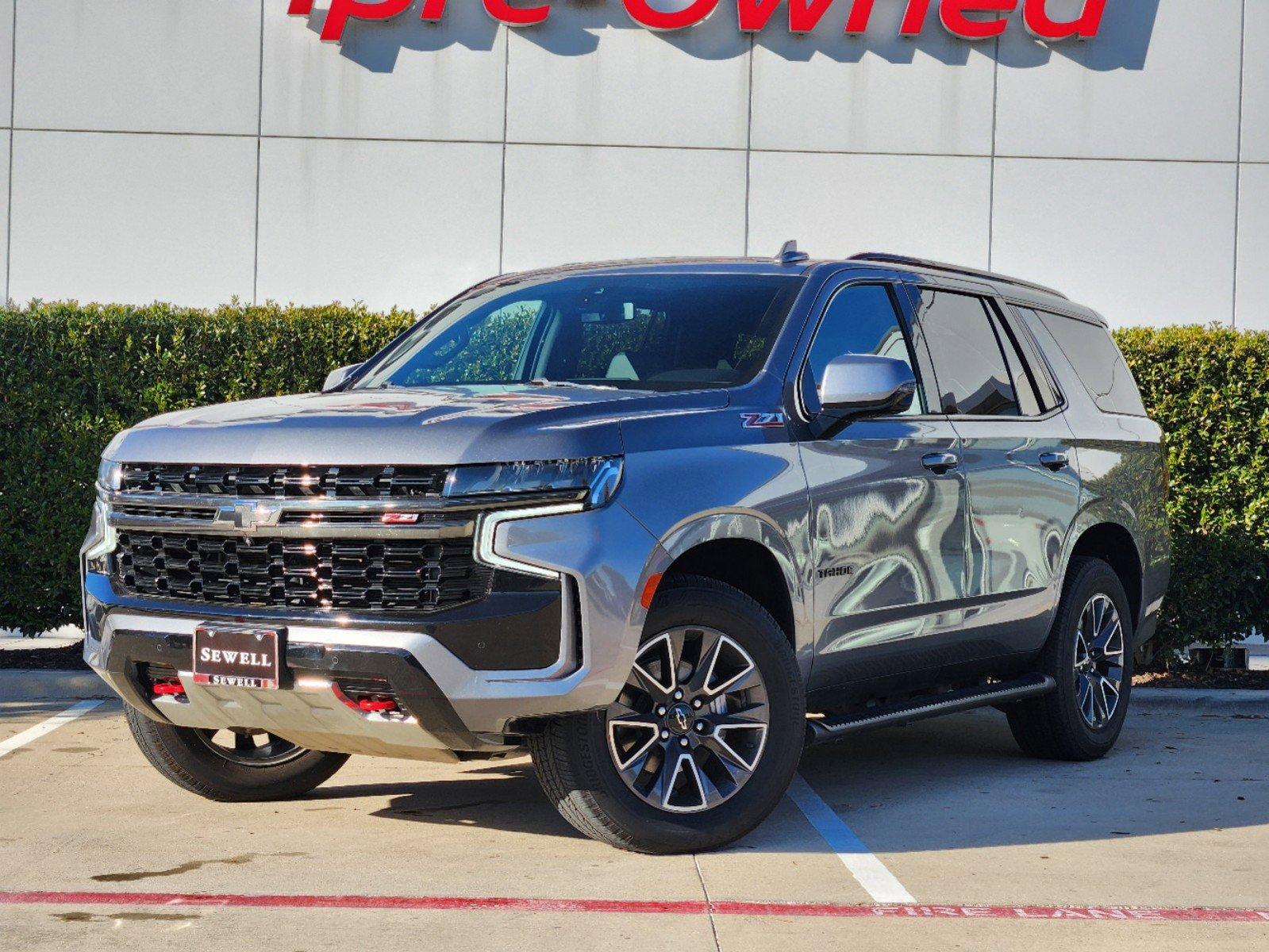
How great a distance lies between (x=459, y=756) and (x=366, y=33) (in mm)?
9380

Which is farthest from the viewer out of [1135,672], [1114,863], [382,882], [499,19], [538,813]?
[499,19]

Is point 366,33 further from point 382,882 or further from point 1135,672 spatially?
point 382,882

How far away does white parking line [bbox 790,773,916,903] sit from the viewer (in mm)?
4988

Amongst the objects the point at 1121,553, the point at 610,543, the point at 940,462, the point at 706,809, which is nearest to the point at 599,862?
the point at 706,809

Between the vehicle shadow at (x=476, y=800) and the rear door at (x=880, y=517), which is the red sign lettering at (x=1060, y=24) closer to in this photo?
the rear door at (x=880, y=517)

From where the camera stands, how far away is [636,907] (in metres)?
4.72

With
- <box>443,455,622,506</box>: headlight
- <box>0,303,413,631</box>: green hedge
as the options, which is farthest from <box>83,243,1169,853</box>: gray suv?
<box>0,303,413,631</box>: green hedge

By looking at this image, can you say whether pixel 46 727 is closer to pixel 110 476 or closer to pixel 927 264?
pixel 110 476

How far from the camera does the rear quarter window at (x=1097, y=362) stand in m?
7.55

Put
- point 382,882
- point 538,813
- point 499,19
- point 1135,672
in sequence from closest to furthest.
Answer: point 382,882
point 538,813
point 1135,672
point 499,19

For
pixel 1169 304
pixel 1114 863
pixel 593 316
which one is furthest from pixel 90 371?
pixel 1169 304

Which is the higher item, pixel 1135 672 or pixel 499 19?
pixel 499 19

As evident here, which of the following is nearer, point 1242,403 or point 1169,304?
point 1242,403

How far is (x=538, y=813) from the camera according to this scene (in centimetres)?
604
